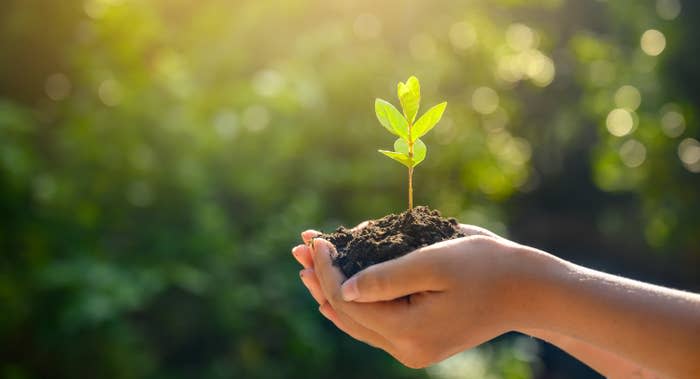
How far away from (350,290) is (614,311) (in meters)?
0.43

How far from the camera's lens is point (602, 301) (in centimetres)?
123

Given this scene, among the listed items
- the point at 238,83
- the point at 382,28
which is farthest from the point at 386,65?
the point at 238,83

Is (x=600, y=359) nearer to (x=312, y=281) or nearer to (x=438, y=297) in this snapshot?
(x=438, y=297)

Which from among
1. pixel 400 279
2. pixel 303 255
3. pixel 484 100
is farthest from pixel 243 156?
pixel 400 279

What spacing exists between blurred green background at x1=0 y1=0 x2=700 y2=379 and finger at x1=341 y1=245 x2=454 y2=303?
2.50 meters

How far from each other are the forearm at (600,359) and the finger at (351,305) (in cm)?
33

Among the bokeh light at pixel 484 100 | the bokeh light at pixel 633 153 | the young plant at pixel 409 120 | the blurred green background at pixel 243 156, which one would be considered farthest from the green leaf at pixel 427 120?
the bokeh light at pixel 633 153

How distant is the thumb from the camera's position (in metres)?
1.25

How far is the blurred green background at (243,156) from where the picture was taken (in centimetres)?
382

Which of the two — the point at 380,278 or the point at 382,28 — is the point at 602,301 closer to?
the point at 380,278

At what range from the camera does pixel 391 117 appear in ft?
5.21

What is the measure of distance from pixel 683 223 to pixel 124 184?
397 cm

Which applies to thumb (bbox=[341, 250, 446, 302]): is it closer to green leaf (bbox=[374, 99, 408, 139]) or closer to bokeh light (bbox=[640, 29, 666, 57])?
green leaf (bbox=[374, 99, 408, 139])

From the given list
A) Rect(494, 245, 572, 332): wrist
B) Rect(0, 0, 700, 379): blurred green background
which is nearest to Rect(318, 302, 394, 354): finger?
Rect(494, 245, 572, 332): wrist
